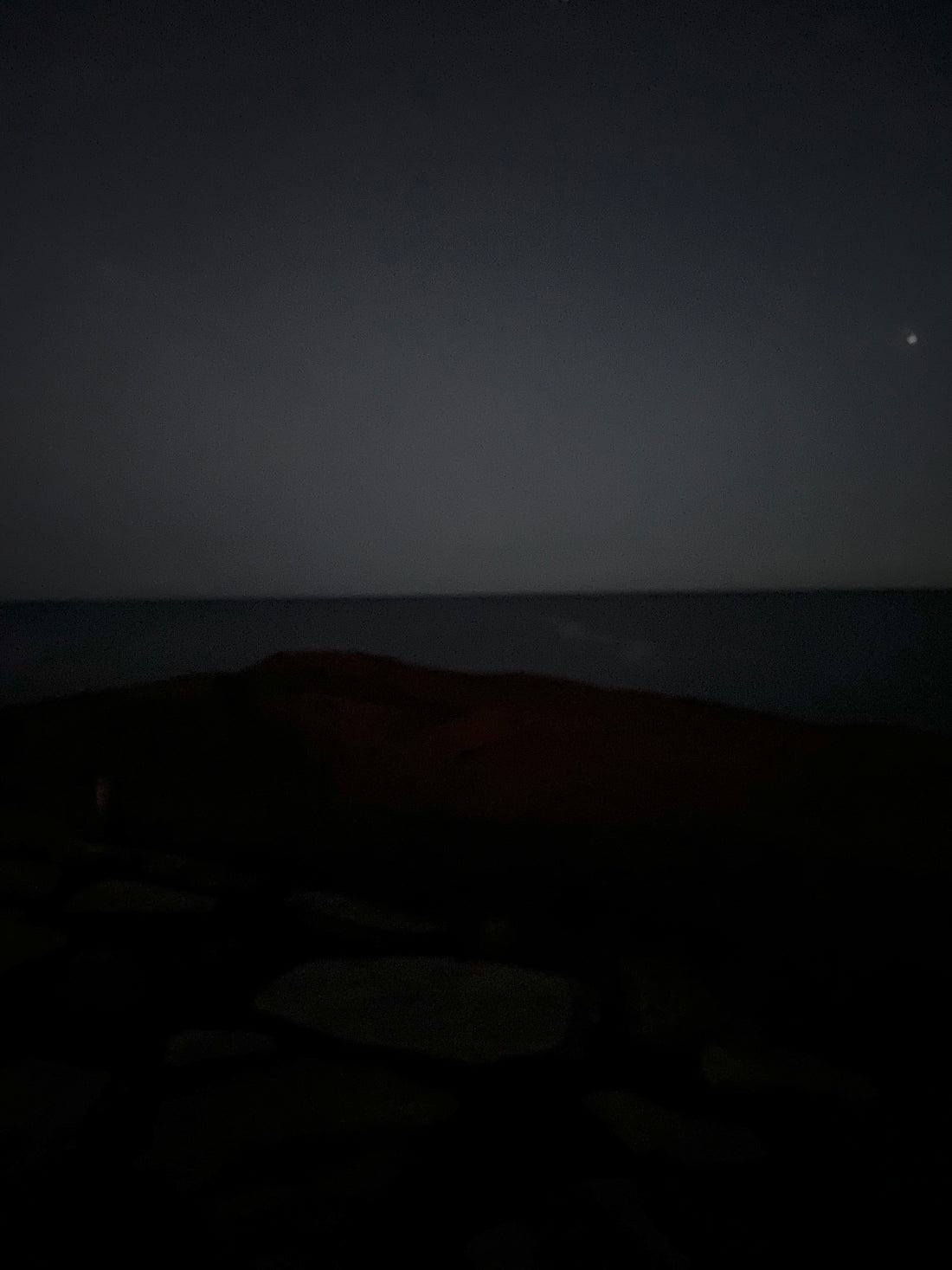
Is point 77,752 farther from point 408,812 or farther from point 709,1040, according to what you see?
point 709,1040

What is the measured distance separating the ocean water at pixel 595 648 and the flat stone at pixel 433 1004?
729 centimetres

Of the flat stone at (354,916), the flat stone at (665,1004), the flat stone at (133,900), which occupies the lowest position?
the flat stone at (665,1004)

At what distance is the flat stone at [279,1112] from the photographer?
3.30 feet

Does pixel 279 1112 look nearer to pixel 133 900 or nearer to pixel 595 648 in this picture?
pixel 133 900

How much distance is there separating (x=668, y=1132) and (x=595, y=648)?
13.8 metres

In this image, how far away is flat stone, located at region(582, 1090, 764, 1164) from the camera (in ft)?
3.43

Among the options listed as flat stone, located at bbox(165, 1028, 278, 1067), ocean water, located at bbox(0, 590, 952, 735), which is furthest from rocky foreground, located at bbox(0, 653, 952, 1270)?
ocean water, located at bbox(0, 590, 952, 735)

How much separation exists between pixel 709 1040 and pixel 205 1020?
35.7 inches

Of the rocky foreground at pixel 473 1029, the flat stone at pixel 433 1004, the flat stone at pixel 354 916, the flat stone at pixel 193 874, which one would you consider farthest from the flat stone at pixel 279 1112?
the flat stone at pixel 193 874

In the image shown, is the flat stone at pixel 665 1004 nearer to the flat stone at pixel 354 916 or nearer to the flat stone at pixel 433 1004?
the flat stone at pixel 433 1004

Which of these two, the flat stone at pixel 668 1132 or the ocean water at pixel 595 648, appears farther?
the ocean water at pixel 595 648

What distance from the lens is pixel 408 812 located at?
119 inches

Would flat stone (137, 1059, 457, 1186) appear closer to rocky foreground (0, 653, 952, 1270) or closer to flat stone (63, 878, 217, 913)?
rocky foreground (0, 653, 952, 1270)

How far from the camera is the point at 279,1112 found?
3.57ft
